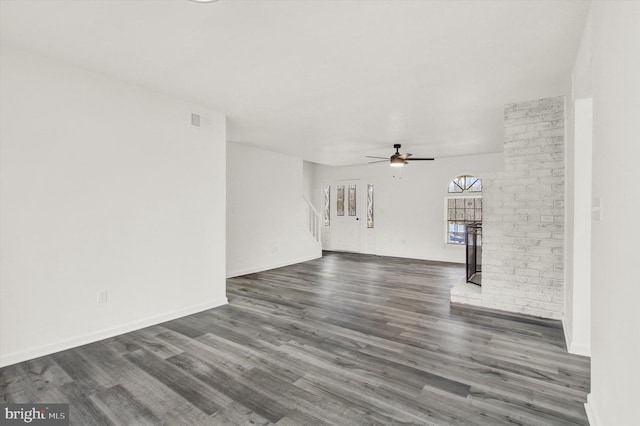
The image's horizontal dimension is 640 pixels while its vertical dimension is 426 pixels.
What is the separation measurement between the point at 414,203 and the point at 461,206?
1158mm

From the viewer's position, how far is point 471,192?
7.68 metres

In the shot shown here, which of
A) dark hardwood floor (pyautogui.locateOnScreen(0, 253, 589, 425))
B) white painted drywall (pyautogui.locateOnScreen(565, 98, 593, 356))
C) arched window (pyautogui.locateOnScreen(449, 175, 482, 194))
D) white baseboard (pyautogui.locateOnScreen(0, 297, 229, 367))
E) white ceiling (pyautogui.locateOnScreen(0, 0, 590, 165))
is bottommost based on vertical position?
dark hardwood floor (pyautogui.locateOnScreen(0, 253, 589, 425))

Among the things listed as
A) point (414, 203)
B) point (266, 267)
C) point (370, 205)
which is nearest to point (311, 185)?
point (370, 205)

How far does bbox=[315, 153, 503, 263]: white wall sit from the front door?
243mm

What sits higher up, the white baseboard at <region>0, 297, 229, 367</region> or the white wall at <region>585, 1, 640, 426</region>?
the white wall at <region>585, 1, 640, 426</region>

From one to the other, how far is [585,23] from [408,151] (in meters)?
4.88

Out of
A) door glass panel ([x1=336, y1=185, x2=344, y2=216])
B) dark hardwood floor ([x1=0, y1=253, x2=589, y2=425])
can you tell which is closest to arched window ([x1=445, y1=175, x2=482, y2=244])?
door glass panel ([x1=336, y1=185, x2=344, y2=216])

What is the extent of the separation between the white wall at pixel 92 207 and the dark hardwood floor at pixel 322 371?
32 cm

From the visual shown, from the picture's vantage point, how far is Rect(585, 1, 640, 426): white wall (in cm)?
120

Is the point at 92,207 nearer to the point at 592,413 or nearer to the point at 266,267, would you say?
the point at 266,267

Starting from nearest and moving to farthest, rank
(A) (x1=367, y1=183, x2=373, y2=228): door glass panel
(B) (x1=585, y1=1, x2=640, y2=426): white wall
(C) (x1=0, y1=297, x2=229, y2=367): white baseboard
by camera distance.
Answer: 1. (B) (x1=585, y1=1, x2=640, y2=426): white wall
2. (C) (x1=0, y1=297, x2=229, y2=367): white baseboard
3. (A) (x1=367, y1=183, x2=373, y2=228): door glass panel

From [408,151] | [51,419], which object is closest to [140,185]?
[51,419]

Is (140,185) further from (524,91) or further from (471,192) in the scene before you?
(471,192)

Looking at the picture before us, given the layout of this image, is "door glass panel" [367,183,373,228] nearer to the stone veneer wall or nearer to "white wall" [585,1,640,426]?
the stone veneer wall
